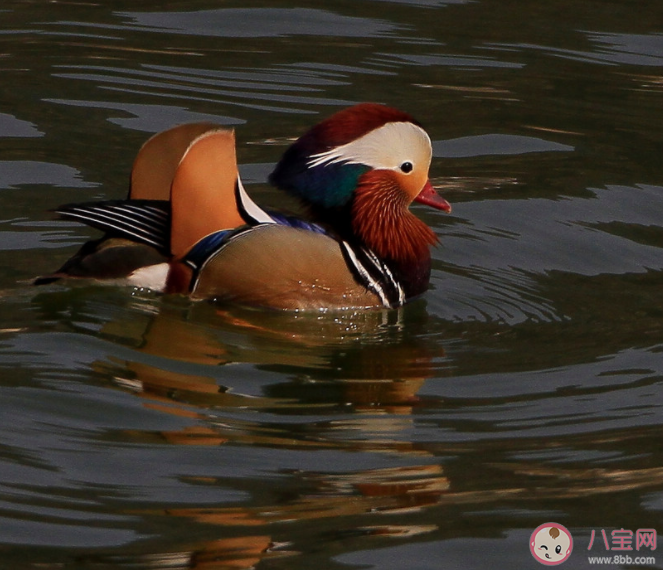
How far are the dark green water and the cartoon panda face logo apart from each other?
1.4 inches

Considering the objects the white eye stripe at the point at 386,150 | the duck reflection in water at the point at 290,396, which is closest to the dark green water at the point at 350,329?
the duck reflection in water at the point at 290,396

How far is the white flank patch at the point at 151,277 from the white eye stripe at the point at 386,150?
889mm

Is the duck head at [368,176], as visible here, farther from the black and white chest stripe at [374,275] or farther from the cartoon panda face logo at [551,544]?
the cartoon panda face logo at [551,544]

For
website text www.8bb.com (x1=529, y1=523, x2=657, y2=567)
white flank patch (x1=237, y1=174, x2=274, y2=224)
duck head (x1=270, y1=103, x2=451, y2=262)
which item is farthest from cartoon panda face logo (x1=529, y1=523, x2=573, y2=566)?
duck head (x1=270, y1=103, x2=451, y2=262)

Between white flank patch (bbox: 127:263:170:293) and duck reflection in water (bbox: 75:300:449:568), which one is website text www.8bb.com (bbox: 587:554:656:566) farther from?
white flank patch (bbox: 127:263:170:293)

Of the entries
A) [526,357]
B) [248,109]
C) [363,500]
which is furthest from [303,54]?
[363,500]

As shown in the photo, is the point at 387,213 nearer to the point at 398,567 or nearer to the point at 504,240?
the point at 504,240

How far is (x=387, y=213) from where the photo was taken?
6648mm

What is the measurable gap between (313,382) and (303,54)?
5.01 m

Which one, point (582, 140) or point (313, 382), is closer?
point (313, 382)

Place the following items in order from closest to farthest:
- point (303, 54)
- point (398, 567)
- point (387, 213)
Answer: point (398, 567) → point (387, 213) → point (303, 54)

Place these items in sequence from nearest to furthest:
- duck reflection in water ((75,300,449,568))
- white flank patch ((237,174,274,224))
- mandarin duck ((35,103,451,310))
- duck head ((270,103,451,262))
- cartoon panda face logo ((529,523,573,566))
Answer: cartoon panda face logo ((529,523,573,566)), duck reflection in water ((75,300,449,568)), mandarin duck ((35,103,451,310)), white flank patch ((237,174,274,224)), duck head ((270,103,451,262))

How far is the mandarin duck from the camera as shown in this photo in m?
5.85

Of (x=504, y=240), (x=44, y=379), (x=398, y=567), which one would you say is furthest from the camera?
(x=504, y=240)
